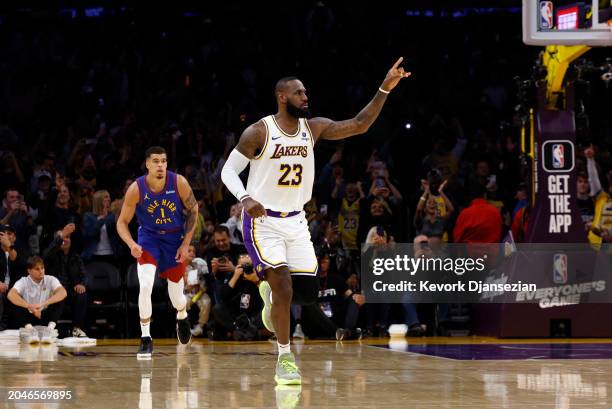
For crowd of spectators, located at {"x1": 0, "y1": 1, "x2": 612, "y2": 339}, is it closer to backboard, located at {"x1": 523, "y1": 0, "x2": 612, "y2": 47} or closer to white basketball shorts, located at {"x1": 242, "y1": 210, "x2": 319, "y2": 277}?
backboard, located at {"x1": 523, "y1": 0, "x2": 612, "y2": 47}

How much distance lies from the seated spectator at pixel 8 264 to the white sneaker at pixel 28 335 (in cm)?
55

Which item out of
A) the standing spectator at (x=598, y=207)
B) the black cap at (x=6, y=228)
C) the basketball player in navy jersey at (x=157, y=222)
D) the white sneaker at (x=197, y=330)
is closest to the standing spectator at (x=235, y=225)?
the white sneaker at (x=197, y=330)

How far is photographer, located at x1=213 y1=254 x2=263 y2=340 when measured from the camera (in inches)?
538

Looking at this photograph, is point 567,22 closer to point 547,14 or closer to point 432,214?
point 547,14

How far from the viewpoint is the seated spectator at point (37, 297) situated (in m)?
13.2

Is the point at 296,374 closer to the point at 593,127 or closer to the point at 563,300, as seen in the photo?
the point at 563,300

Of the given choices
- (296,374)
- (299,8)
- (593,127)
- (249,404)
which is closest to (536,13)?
(296,374)

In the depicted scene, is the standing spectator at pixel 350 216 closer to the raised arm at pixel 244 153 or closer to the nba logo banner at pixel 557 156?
the nba logo banner at pixel 557 156

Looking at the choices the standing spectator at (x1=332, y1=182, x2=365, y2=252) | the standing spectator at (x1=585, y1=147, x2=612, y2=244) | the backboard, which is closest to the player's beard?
the backboard

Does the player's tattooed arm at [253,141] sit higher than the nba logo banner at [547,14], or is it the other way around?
the nba logo banner at [547,14]

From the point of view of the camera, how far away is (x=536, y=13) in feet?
35.8

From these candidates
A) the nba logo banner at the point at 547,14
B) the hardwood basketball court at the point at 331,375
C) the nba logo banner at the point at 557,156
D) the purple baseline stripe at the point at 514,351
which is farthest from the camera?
the nba logo banner at the point at 557,156

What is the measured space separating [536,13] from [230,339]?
19.0 feet

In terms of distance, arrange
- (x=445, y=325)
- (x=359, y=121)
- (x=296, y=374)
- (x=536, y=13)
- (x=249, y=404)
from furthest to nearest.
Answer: (x=445, y=325)
(x=536, y=13)
(x=359, y=121)
(x=296, y=374)
(x=249, y=404)
